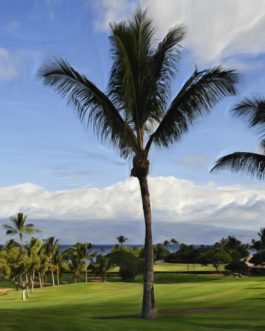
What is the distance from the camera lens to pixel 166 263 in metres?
139

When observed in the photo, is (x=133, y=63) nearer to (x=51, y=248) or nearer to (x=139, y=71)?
(x=139, y=71)

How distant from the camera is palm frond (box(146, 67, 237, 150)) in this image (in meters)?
21.8

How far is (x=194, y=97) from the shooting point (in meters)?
22.0

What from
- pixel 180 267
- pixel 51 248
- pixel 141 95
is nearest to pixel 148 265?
pixel 141 95

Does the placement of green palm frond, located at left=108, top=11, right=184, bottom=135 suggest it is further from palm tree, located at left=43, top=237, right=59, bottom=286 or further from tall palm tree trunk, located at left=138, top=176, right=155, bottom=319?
palm tree, located at left=43, top=237, right=59, bottom=286

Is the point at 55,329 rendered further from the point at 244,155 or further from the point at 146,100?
the point at 244,155

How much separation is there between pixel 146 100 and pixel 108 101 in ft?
5.12

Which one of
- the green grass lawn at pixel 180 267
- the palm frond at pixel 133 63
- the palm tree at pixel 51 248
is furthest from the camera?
the green grass lawn at pixel 180 267

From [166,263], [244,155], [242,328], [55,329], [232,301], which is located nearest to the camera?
[55,329]

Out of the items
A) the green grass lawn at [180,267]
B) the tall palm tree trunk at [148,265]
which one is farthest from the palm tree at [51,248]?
the tall palm tree trunk at [148,265]

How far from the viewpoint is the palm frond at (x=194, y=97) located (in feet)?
71.5

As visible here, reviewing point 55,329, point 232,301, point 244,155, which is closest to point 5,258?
point 232,301

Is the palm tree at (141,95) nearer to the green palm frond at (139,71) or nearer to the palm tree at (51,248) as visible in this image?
the green palm frond at (139,71)

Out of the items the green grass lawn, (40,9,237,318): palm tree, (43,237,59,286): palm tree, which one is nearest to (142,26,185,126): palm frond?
(40,9,237,318): palm tree
